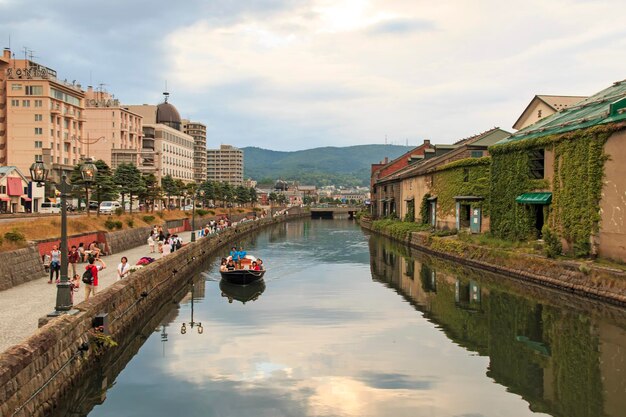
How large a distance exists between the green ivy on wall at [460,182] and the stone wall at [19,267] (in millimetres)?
38944

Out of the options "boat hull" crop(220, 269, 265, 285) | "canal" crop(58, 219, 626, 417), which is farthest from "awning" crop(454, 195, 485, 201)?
"boat hull" crop(220, 269, 265, 285)

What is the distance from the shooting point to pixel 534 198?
40562 mm

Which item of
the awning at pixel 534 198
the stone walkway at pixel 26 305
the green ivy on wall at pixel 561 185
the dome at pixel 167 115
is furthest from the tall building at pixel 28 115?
the awning at pixel 534 198

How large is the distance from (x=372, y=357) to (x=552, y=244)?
20.1m

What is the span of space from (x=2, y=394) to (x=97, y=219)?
38000 millimetres

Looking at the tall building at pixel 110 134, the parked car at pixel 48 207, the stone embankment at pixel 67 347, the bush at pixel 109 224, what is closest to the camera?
the stone embankment at pixel 67 347

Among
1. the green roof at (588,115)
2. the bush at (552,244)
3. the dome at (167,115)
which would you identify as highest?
the dome at (167,115)

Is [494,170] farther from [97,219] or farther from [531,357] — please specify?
[97,219]

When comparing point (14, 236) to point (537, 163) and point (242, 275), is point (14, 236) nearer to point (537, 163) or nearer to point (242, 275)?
point (242, 275)

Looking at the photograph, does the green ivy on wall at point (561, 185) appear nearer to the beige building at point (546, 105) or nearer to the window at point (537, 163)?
the window at point (537, 163)

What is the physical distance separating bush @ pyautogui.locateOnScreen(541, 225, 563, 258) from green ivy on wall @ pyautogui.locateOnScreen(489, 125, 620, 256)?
35.4 inches

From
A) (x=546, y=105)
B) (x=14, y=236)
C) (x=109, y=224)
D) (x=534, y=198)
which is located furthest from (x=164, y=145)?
(x=534, y=198)

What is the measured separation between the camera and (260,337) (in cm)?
2398

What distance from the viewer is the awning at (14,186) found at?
72812mm
